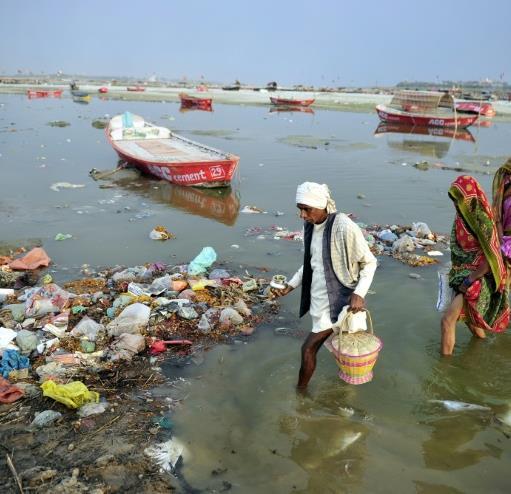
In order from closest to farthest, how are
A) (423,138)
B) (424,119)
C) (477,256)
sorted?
(477,256)
(423,138)
(424,119)

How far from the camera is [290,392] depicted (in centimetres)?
351

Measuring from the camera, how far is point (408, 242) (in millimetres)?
6586

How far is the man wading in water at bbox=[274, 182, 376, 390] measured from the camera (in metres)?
2.86

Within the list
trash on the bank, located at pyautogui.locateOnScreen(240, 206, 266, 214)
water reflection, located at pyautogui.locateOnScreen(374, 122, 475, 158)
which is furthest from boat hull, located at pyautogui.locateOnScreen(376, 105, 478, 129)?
trash on the bank, located at pyautogui.locateOnScreen(240, 206, 266, 214)

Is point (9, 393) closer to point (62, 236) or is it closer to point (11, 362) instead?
point (11, 362)

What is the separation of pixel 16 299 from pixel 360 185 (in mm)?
8145

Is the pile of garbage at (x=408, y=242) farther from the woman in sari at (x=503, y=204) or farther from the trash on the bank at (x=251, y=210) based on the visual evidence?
the woman in sari at (x=503, y=204)

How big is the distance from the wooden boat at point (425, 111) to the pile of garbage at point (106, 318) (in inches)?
904

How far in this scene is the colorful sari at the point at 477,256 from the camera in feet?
10.9

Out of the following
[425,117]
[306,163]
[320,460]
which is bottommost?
[320,460]

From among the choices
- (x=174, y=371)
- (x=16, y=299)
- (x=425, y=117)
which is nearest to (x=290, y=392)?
(x=174, y=371)

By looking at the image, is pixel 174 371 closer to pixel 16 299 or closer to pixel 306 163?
pixel 16 299

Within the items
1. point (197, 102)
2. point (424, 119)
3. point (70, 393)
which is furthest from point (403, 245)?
point (197, 102)

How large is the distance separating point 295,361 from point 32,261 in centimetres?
398
